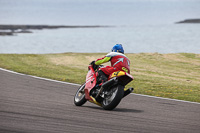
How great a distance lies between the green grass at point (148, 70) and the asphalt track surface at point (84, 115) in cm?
268

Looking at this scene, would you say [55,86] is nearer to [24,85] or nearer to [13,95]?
[24,85]

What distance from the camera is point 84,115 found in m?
8.77

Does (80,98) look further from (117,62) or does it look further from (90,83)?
(117,62)

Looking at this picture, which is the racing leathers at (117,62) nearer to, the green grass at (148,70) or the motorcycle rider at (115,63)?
the motorcycle rider at (115,63)

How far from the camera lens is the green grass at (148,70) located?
1540cm

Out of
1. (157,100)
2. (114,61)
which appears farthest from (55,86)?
(114,61)

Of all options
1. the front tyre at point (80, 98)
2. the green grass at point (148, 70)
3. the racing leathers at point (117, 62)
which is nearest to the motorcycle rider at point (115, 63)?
the racing leathers at point (117, 62)

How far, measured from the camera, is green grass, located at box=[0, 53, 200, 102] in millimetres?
15398

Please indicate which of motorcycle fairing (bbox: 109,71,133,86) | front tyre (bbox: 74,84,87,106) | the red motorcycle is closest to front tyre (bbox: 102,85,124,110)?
the red motorcycle

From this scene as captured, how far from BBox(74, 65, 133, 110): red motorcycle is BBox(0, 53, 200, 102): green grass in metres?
4.17

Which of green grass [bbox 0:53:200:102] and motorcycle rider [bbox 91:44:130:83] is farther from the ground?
motorcycle rider [bbox 91:44:130:83]

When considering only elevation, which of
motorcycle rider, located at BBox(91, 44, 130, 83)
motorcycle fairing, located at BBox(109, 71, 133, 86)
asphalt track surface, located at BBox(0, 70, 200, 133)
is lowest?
asphalt track surface, located at BBox(0, 70, 200, 133)

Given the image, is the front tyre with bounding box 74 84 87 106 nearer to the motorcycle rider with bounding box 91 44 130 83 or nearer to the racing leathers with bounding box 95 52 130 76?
the motorcycle rider with bounding box 91 44 130 83

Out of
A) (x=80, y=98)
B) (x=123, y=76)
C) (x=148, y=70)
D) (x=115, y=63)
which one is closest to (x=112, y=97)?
(x=123, y=76)
